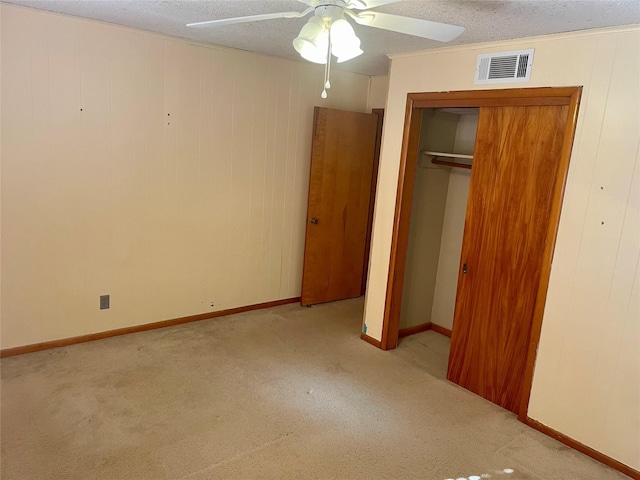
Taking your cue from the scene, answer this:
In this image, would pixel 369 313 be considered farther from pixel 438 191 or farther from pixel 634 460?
pixel 634 460

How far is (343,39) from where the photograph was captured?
5.83 feet

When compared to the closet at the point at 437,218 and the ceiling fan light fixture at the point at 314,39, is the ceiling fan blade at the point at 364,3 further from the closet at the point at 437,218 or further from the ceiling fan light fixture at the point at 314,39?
the closet at the point at 437,218

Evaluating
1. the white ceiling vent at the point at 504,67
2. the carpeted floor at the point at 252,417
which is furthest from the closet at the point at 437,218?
the white ceiling vent at the point at 504,67

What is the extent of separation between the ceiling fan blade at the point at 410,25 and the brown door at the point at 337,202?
2529 millimetres

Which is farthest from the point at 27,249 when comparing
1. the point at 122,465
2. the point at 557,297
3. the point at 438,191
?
the point at 557,297

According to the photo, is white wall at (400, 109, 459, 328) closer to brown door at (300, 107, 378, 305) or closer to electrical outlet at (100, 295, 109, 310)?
brown door at (300, 107, 378, 305)

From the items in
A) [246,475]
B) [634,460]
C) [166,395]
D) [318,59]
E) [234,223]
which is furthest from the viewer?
[234,223]

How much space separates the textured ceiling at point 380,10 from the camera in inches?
87.1

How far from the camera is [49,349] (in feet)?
11.3

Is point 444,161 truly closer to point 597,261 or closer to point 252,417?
point 597,261

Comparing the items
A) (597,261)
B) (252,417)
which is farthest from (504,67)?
(252,417)

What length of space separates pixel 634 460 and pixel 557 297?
0.92 metres

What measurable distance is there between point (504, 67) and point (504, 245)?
1.12 metres

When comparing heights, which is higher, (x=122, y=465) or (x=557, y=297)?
(x=557, y=297)
